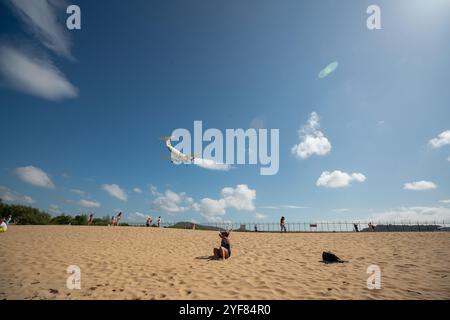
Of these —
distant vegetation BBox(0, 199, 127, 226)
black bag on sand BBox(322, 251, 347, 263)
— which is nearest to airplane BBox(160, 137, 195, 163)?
distant vegetation BBox(0, 199, 127, 226)

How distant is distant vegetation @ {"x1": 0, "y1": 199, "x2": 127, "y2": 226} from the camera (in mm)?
51062

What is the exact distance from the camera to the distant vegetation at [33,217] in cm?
5106

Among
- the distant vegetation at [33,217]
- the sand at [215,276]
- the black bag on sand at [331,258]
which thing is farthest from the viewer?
the distant vegetation at [33,217]

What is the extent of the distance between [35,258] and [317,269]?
1206 cm

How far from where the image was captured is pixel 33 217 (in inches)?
2103

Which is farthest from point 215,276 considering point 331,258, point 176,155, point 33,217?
point 33,217

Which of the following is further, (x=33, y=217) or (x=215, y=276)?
(x=33, y=217)

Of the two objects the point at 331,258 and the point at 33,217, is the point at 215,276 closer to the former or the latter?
the point at 331,258

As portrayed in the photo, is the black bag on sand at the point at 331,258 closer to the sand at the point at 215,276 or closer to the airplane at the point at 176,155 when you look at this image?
the sand at the point at 215,276

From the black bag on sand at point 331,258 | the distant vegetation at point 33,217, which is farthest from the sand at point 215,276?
the distant vegetation at point 33,217

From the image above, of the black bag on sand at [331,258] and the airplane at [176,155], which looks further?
the airplane at [176,155]
